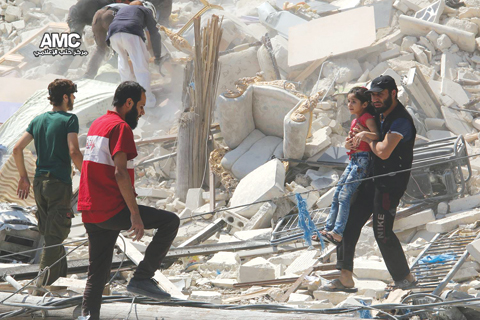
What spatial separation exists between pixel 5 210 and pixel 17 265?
99 centimetres

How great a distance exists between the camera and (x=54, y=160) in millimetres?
4621

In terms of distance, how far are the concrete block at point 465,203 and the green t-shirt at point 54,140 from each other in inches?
162

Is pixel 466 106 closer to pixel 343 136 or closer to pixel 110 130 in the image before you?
pixel 343 136

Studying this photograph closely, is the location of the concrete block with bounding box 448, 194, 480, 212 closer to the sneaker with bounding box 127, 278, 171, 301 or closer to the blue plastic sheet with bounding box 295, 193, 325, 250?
the blue plastic sheet with bounding box 295, 193, 325, 250

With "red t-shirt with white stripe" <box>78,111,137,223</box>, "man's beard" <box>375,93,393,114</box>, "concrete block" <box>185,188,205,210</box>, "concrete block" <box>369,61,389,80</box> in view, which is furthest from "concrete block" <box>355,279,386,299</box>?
"concrete block" <box>369,61,389,80</box>

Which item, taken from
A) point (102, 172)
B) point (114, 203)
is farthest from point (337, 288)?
point (102, 172)

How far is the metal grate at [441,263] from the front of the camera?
4.27 meters

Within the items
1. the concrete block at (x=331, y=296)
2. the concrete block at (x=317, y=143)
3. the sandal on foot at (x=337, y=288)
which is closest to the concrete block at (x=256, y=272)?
the concrete block at (x=331, y=296)

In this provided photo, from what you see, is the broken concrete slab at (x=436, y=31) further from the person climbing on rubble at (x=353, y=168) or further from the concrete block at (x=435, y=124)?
the person climbing on rubble at (x=353, y=168)

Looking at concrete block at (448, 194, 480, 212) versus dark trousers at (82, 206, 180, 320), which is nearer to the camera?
dark trousers at (82, 206, 180, 320)

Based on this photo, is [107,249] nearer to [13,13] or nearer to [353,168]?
[353,168]

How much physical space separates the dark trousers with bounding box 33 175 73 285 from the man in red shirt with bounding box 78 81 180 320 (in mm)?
1042

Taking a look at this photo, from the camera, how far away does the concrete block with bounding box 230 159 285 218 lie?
704 centimetres

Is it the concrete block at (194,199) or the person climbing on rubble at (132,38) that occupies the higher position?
the person climbing on rubble at (132,38)
